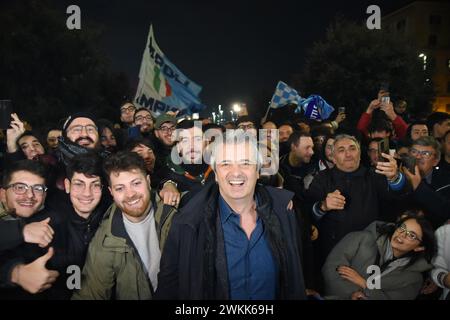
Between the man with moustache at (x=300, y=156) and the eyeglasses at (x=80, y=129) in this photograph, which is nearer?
the eyeglasses at (x=80, y=129)

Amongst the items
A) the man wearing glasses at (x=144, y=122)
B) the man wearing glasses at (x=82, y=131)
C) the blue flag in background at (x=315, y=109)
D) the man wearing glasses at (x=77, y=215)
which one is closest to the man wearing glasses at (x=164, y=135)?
the man wearing glasses at (x=144, y=122)

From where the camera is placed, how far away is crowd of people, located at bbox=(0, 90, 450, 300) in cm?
289

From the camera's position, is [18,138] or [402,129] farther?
[402,129]

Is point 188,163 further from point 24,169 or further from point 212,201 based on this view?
point 24,169

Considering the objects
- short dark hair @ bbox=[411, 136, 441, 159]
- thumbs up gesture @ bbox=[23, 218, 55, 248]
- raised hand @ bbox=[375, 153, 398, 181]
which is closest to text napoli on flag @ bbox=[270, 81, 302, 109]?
short dark hair @ bbox=[411, 136, 441, 159]

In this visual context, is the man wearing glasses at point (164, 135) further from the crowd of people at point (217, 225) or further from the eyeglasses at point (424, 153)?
A: the eyeglasses at point (424, 153)

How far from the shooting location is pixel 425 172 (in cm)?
480

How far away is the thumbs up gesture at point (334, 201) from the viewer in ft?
13.6
